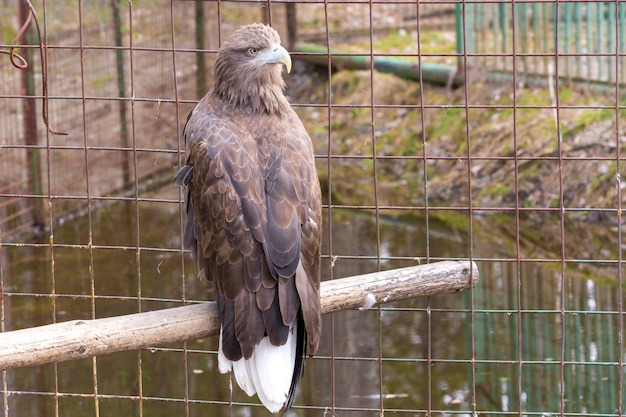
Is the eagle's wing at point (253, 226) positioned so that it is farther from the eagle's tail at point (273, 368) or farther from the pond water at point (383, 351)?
the pond water at point (383, 351)

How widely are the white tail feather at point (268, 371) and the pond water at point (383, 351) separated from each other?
1.01 meters

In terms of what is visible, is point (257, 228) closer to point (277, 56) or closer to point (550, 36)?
point (277, 56)

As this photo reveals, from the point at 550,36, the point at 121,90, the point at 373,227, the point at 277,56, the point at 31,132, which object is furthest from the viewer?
the point at 550,36

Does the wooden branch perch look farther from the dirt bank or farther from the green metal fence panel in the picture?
the green metal fence panel

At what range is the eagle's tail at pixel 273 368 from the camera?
131 inches

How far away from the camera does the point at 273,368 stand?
333 cm

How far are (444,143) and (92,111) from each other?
3.18 m

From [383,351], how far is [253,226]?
8.72 ft

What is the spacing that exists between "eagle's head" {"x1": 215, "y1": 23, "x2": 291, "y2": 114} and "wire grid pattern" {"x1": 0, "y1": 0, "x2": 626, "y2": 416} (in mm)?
143

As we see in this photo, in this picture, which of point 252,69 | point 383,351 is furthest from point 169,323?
point 383,351

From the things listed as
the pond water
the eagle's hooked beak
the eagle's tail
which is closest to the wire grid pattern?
the pond water

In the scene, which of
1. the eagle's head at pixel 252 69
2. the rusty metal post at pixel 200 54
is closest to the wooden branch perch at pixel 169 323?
the eagle's head at pixel 252 69

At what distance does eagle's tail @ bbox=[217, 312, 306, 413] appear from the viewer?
3.33 metres

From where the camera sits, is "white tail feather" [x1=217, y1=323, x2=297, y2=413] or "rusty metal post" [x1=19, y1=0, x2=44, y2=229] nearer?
"white tail feather" [x1=217, y1=323, x2=297, y2=413]
